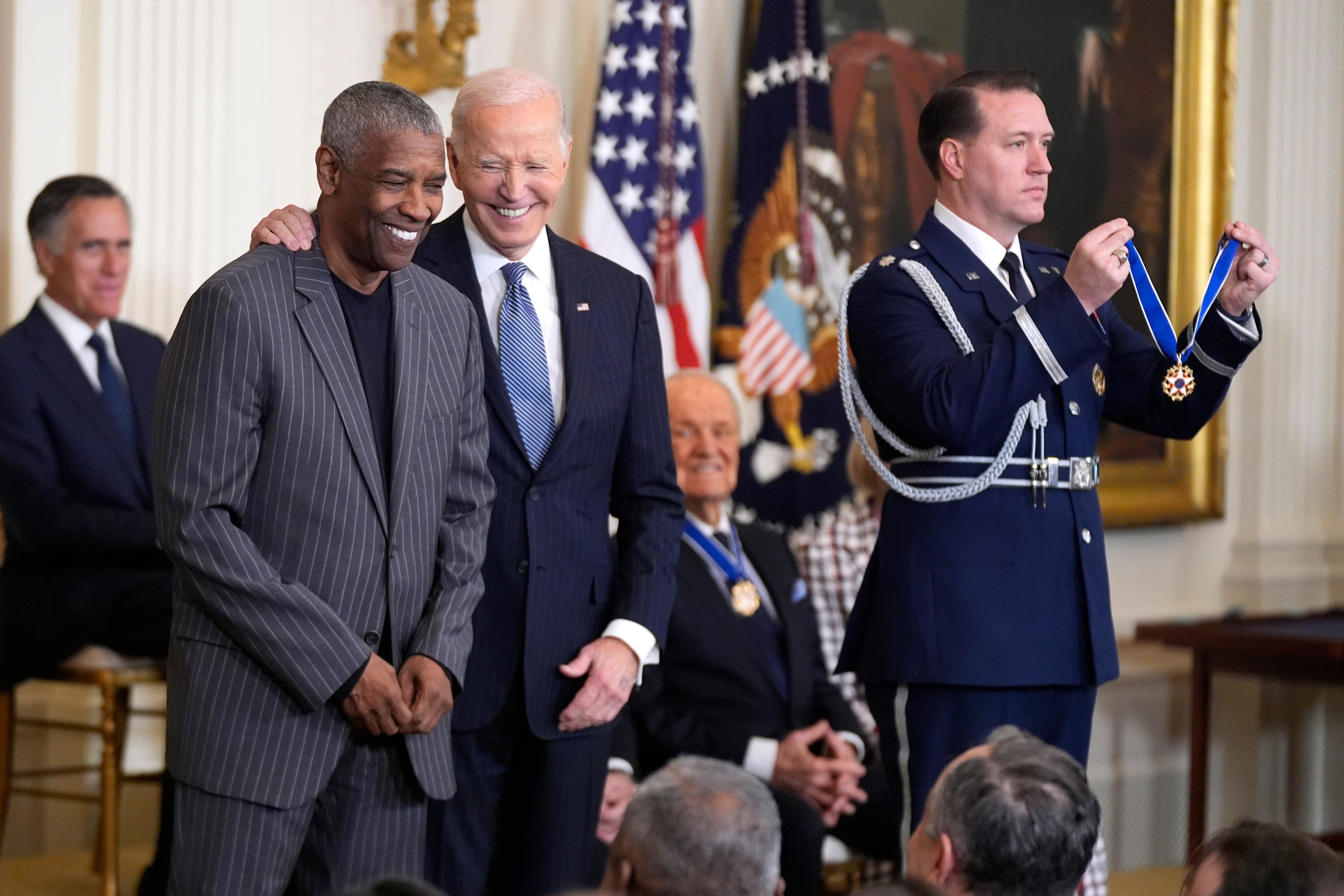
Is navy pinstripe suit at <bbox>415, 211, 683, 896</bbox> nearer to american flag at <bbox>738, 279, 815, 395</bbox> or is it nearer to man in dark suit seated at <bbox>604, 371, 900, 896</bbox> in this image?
man in dark suit seated at <bbox>604, 371, 900, 896</bbox>

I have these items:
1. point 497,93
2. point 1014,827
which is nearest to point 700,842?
point 1014,827

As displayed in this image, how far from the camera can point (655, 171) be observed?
5344 mm

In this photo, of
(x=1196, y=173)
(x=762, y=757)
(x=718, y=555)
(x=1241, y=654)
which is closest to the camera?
(x=762, y=757)

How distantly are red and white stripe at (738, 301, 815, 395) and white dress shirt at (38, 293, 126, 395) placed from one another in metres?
2.09

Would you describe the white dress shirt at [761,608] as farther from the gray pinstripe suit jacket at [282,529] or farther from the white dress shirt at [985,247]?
the gray pinstripe suit jacket at [282,529]

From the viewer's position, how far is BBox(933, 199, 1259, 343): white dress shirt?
2.89 metres

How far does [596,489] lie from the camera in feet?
9.14

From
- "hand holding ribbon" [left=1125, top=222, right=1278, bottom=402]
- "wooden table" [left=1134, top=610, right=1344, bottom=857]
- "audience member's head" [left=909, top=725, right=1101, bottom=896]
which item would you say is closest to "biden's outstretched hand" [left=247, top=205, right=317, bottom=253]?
"audience member's head" [left=909, top=725, right=1101, bottom=896]

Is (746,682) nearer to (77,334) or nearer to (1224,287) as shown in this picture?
(1224,287)

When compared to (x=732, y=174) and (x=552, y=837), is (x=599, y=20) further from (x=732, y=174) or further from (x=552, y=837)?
(x=552, y=837)

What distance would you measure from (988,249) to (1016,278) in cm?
7

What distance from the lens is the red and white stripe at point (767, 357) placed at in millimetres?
5508

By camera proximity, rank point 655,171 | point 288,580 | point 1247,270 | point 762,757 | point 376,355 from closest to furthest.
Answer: point 288,580 → point 376,355 → point 1247,270 → point 762,757 → point 655,171

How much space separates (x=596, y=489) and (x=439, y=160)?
67 cm
